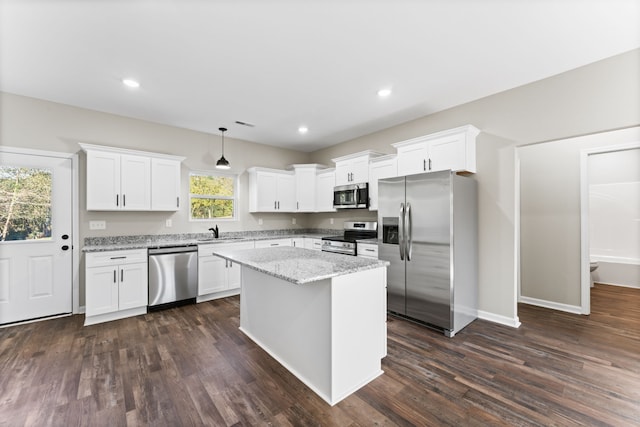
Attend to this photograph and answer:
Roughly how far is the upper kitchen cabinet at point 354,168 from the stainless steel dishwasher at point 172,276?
9.01ft

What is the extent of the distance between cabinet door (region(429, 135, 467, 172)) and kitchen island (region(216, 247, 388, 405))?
1.90 m

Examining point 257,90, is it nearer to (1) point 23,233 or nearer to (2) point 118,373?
(2) point 118,373

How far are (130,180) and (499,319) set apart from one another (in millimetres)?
5271

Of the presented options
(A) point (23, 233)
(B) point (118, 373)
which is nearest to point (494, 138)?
(B) point (118, 373)

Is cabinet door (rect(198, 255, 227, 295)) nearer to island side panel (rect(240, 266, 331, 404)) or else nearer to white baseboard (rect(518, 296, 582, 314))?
island side panel (rect(240, 266, 331, 404))

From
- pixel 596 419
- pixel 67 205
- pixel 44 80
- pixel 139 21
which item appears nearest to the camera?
pixel 596 419

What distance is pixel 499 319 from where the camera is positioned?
10.8 ft

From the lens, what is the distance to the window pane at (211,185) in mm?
4848

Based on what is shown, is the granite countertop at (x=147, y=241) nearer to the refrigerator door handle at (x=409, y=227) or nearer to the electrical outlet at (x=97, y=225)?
the electrical outlet at (x=97, y=225)

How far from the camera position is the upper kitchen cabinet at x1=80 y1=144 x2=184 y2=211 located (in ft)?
11.8

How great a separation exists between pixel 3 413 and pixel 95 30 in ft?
9.47

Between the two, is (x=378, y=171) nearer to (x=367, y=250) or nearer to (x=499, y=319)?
(x=367, y=250)

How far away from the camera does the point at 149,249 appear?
376cm

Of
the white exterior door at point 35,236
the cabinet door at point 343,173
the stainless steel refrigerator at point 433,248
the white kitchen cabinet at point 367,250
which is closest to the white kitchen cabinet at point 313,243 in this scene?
the white kitchen cabinet at point 367,250
